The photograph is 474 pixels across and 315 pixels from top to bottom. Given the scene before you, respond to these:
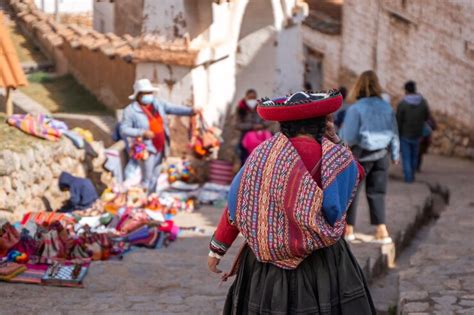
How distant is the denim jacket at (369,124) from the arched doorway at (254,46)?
6.38 m

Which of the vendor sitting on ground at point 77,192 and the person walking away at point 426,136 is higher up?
the vendor sitting on ground at point 77,192

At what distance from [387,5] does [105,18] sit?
532 cm

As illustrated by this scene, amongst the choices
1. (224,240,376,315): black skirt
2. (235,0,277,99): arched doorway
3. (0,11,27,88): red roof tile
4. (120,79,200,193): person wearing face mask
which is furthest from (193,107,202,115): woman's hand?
(224,240,376,315): black skirt

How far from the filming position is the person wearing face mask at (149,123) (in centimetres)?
1140

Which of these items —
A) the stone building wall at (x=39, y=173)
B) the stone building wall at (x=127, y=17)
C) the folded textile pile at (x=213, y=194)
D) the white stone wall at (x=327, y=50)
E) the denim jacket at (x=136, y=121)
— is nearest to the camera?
the stone building wall at (x=39, y=173)

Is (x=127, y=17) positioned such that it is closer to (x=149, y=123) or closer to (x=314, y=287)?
(x=149, y=123)

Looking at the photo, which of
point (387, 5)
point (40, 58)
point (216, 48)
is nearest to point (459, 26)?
point (387, 5)

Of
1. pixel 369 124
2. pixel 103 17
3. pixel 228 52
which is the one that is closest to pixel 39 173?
pixel 369 124

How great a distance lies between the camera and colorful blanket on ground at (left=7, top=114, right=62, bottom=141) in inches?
423

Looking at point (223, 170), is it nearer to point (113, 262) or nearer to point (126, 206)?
point (126, 206)

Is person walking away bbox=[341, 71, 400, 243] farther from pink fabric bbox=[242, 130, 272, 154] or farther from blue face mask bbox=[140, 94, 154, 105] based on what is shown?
pink fabric bbox=[242, 130, 272, 154]

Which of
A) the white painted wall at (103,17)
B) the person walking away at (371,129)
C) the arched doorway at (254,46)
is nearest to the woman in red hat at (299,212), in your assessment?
the person walking away at (371,129)

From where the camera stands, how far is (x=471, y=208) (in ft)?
38.9

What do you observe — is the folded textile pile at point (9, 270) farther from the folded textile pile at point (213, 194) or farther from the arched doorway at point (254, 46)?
the arched doorway at point (254, 46)
